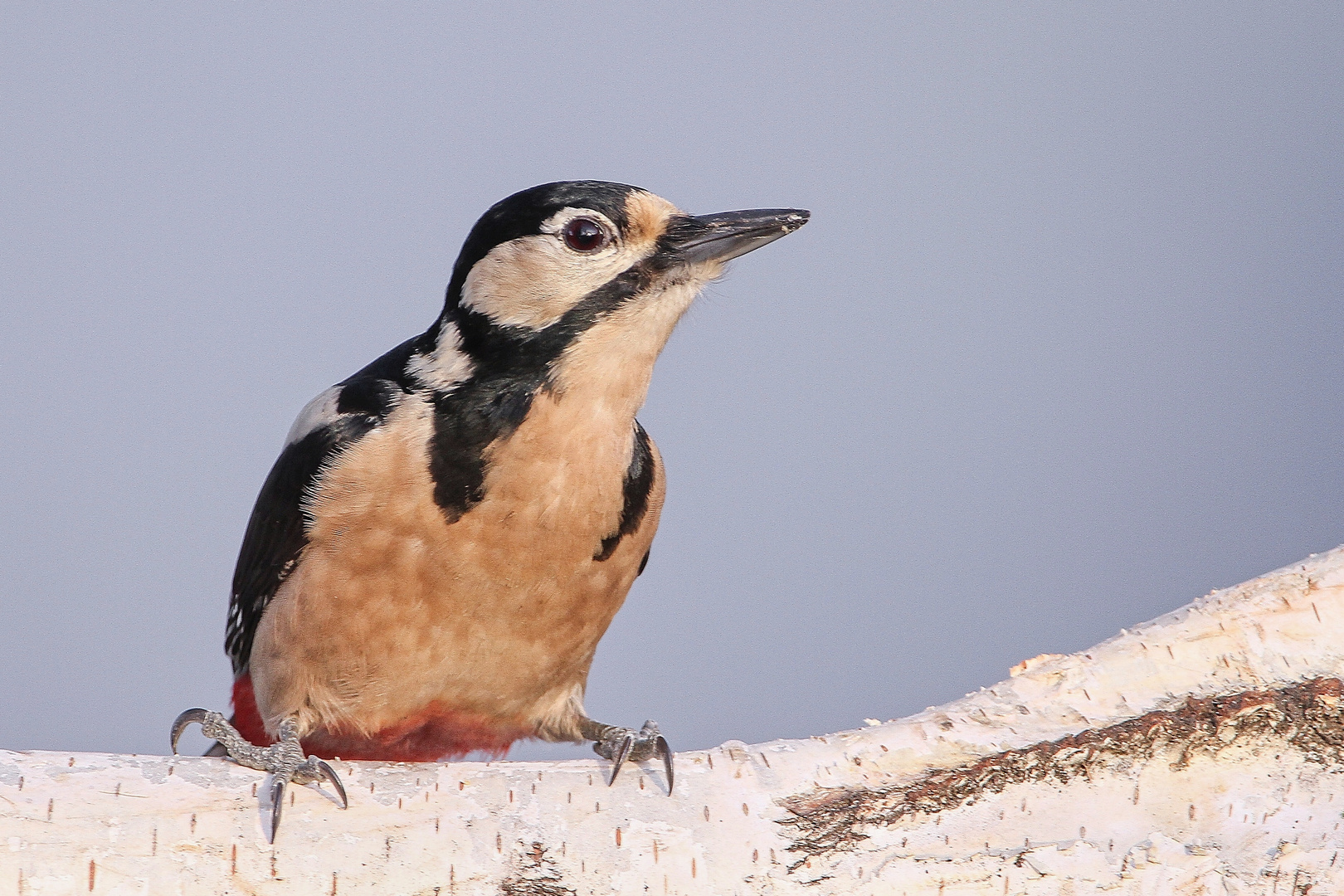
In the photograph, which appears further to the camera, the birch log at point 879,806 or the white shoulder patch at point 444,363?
the white shoulder patch at point 444,363

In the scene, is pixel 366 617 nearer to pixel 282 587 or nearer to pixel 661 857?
pixel 282 587

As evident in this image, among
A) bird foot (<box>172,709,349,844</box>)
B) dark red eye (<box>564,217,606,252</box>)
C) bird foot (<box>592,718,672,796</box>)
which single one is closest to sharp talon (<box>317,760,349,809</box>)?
bird foot (<box>172,709,349,844</box>)

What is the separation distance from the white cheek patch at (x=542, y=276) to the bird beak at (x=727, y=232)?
75mm

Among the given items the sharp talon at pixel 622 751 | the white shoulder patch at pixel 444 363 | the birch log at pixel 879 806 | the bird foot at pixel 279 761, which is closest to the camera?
the birch log at pixel 879 806

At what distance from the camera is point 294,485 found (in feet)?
10.2

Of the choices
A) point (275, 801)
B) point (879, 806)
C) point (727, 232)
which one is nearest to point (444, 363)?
point (727, 232)

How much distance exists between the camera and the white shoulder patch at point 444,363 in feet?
9.46

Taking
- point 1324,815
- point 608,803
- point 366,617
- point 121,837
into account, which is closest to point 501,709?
point 366,617

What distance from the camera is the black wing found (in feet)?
9.88

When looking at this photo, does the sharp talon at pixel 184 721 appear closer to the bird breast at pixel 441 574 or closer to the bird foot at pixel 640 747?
the bird breast at pixel 441 574

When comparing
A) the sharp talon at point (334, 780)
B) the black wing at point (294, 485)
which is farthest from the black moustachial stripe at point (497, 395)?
the sharp talon at point (334, 780)

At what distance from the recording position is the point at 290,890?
7.01ft

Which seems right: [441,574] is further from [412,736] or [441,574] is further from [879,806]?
[879,806]

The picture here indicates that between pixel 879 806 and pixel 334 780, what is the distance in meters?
0.95
